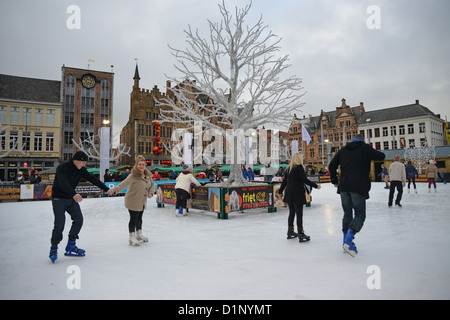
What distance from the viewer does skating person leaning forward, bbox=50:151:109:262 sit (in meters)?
4.06

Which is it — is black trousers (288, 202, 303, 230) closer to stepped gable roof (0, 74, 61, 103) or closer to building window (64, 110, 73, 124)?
building window (64, 110, 73, 124)

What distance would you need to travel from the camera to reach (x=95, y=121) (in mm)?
38125

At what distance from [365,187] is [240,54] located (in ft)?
Result: 25.3

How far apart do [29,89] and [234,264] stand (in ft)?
138

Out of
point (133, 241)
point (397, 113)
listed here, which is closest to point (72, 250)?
point (133, 241)

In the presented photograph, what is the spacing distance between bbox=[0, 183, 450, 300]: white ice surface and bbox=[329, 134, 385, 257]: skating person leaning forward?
0.43 m

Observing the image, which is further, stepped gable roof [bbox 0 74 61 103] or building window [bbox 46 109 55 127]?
building window [bbox 46 109 55 127]

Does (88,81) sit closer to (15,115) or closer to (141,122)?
(141,122)

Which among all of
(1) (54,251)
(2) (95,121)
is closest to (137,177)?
(1) (54,251)

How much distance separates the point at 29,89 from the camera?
115ft

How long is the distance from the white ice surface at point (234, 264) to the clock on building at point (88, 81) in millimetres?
36355

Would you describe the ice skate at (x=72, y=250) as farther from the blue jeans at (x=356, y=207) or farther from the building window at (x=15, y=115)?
the building window at (x=15, y=115)

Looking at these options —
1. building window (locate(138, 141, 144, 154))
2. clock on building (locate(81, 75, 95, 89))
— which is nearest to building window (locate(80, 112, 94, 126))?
clock on building (locate(81, 75, 95, 89))
